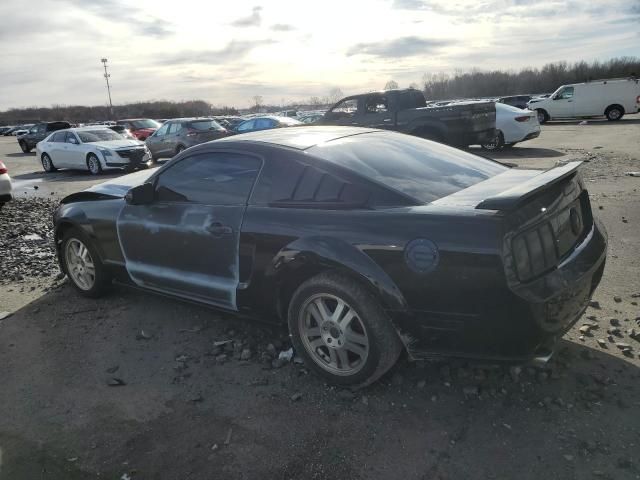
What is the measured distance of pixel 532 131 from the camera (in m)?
15.1

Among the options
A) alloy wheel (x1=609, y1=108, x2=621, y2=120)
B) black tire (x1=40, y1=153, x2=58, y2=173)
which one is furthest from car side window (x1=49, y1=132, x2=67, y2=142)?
alloy wheel (x1=609, y1=108, x2=621, y2=120)

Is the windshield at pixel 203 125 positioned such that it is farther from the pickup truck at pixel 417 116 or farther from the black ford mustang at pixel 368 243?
the black ford mustang at pixel 368 243

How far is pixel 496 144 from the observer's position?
15258 mm

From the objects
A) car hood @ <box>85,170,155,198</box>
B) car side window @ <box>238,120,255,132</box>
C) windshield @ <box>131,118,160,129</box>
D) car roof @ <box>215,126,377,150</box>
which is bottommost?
car hood @ <box>85,170,155,198</box>

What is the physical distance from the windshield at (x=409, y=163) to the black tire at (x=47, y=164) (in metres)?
16.6

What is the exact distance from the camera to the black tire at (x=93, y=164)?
15867 mm

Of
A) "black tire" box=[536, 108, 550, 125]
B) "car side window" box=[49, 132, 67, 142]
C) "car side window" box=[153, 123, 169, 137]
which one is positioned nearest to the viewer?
"car side window" box=[49, 132, 67, 142]

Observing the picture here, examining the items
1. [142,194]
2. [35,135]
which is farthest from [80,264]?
[35,135]

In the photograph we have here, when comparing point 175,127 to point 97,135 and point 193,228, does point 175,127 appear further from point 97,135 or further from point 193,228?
point 193,228

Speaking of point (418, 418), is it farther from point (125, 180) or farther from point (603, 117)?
point (603, 117)

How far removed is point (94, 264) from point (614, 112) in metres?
28.1

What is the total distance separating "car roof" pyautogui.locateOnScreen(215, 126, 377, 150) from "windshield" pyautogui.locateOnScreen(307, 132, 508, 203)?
9cm

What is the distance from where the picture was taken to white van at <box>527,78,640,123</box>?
2534cm

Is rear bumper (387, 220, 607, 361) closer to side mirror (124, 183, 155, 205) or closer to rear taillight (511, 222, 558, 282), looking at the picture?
rear taillight (511, 222, 558, 282)
